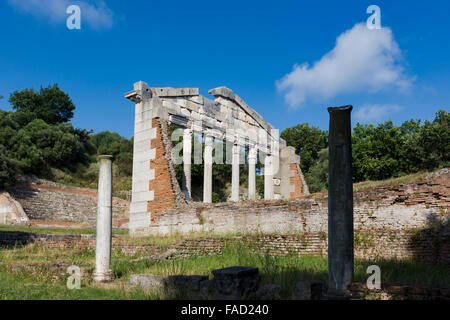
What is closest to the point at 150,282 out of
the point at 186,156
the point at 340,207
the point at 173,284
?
the point at 173,284

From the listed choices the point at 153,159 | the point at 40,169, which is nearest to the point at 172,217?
the point at 153,159

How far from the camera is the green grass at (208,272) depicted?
686cm

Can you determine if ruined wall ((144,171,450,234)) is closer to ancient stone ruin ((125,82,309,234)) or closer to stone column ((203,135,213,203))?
ancient stone ruin ((125,82,309,234))

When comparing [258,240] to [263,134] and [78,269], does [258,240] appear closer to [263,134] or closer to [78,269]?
[78,269]

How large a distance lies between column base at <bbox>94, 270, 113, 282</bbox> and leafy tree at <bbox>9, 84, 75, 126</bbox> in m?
43.9

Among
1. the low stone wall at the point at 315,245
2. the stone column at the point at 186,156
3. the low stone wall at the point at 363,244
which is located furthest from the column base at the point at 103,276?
the stone column at the point at 186,156

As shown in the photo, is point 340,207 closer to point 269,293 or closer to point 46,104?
point 269,293

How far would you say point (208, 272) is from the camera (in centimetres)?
887

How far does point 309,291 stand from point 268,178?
754 inches

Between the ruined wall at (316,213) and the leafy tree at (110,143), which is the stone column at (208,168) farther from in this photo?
the leafy tree at (110,143)

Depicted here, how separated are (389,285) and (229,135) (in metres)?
17.0

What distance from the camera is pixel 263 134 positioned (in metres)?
25.1

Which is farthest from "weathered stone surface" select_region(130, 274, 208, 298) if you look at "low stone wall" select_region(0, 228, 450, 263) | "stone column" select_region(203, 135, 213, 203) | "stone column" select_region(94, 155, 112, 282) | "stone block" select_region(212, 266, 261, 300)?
"stone column" select_region(203, 135, 213, 203)

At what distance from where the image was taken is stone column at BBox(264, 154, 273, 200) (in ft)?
79.3
